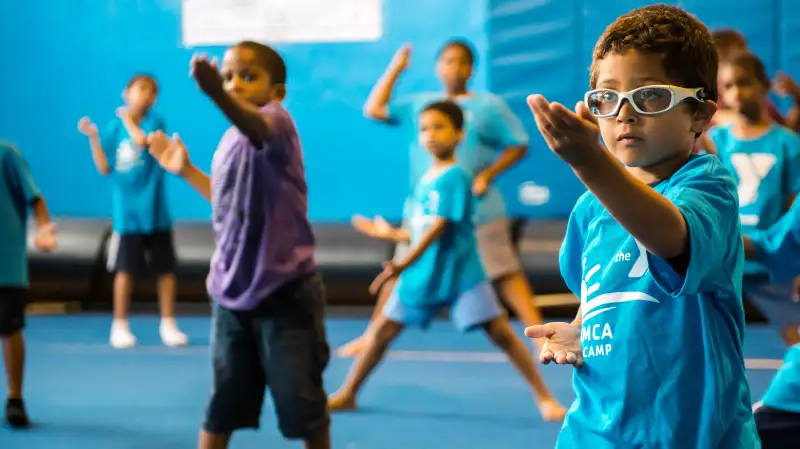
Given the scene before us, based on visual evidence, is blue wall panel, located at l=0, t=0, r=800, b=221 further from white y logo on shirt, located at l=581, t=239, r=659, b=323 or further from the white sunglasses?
the white sunglasses

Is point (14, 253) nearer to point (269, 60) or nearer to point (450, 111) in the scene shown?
point (269, 60)

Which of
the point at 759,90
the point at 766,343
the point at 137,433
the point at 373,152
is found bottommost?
the point at 766,343

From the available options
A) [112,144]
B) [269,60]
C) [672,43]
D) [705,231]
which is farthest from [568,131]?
[112,144]

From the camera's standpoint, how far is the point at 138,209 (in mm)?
5594

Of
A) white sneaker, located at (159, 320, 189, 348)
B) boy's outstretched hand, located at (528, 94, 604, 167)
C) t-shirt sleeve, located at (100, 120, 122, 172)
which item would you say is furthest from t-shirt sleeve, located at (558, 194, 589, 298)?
t-shirt sleeve, located at (100, 120, 122, 172)

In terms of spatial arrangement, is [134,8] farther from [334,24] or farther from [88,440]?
[88,440]

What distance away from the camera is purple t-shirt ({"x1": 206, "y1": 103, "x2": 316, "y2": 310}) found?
2.57 meters

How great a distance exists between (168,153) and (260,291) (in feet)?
1.60

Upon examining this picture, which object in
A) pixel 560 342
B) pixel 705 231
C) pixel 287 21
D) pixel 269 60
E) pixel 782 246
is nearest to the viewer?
pixel 705 231

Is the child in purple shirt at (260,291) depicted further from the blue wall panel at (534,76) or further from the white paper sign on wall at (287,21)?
the white paper sign on wall at (287,21)

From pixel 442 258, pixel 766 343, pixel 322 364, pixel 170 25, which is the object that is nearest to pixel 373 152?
pixel 170 25

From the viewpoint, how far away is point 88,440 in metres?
3.51

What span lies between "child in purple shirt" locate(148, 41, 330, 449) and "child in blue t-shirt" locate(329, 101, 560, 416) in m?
1.02

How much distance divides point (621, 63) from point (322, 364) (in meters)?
1.54
